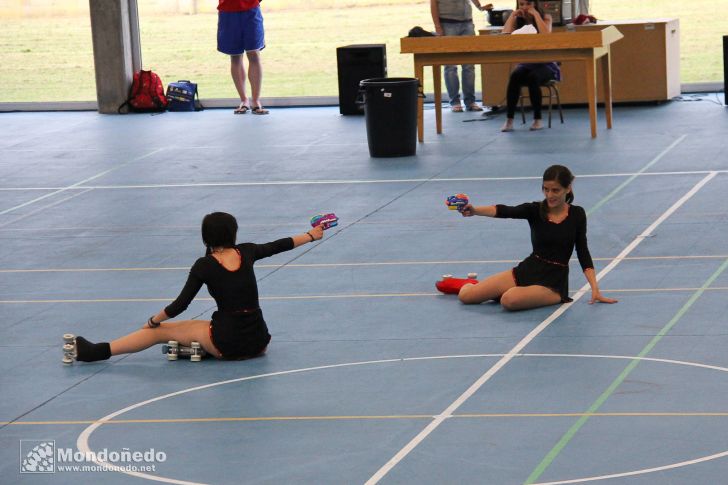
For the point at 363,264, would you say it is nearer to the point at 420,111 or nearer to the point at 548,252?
the point at 548,252

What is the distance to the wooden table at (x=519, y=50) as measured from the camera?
17.3m

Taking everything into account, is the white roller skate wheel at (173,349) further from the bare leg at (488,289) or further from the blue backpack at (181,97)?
the blue backpack at (181,97)

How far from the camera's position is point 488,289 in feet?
31.5

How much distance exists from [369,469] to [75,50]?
22.3 metres

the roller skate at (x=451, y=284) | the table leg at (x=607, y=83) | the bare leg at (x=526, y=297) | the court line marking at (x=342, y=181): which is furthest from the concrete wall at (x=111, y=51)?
the bare leg at (x=526, y=297)

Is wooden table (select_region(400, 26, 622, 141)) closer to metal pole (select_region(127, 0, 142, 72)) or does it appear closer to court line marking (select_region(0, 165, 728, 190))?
court line marking (select_region(0, 165, 728, 190))

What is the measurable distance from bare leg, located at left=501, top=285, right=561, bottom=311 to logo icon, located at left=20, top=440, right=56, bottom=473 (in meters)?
3.46

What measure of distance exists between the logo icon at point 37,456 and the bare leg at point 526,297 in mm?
3456

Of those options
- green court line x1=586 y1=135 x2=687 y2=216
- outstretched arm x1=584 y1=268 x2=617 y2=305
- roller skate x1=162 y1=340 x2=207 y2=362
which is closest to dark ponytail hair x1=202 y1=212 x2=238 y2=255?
roller skate x1=162 y1=340 x2=207 y2=362

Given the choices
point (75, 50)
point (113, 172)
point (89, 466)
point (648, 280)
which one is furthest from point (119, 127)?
point (89, 466)

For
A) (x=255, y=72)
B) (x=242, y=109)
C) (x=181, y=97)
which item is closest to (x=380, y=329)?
(x=255, y=72)

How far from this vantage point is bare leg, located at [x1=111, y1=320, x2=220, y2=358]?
8.67 meters

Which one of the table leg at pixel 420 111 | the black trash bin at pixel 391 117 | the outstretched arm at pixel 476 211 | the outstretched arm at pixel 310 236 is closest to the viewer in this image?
the outstretched arm at pixel 310 236

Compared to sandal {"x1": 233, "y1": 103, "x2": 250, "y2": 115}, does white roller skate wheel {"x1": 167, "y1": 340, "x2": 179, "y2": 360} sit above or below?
below
